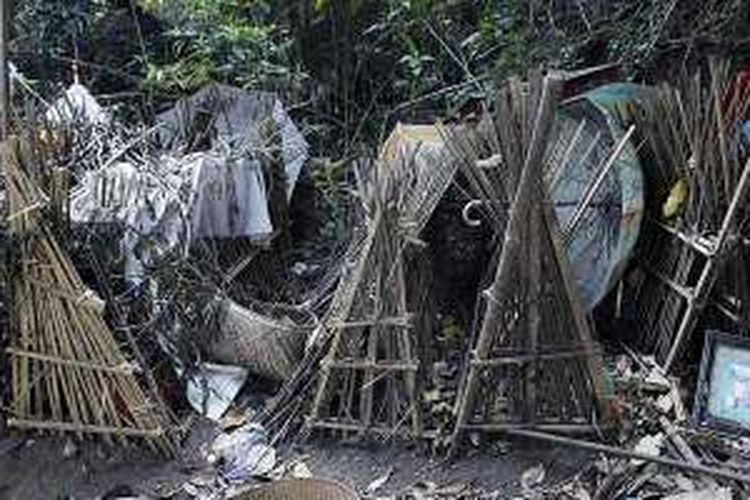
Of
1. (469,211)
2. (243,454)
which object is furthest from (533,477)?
(243,454)

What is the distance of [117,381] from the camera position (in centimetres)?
405

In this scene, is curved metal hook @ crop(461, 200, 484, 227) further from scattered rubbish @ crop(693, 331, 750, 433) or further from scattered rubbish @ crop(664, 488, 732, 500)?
scattered rubbish @ crop(664, 488, 732, 500)

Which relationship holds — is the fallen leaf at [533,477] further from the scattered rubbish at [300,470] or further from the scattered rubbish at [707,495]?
the scattered rubbish at [300,470]

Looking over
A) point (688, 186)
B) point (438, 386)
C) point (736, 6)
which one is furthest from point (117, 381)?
point (736, 6)

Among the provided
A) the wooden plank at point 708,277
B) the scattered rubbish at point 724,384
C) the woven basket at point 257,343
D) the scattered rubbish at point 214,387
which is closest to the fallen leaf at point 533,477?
the scattered rubbish at point 724,384

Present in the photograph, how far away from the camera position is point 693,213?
3.94m

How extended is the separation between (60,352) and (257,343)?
0.82 m

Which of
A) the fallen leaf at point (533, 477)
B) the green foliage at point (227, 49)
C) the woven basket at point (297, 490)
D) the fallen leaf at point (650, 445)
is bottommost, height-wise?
the woven basket at point (297, 490)

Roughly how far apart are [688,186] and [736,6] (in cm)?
134

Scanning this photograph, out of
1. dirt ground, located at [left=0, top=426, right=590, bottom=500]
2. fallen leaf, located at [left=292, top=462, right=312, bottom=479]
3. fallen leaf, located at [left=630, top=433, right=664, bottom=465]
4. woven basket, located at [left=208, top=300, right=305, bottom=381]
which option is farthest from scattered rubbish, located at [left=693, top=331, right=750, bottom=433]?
woven basket, located at [left=208, top=300, right=305, bottom=381]

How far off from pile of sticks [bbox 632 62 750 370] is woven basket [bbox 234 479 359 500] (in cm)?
141

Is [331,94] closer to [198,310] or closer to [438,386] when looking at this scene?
[198,310]

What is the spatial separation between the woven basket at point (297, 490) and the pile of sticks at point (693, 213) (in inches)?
55.5

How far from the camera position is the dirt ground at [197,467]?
3.71 metres
